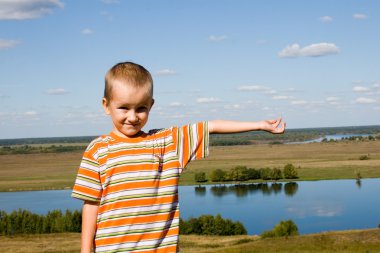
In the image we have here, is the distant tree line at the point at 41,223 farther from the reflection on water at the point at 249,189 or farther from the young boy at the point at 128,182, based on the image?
the young boy at the point at 128,182

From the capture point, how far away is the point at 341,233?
1113 inches

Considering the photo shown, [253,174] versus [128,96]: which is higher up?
[128,96]

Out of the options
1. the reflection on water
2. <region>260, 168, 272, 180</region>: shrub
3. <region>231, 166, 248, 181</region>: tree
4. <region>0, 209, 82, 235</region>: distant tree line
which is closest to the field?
<region>260, 168, 272, 180</region>: shrub

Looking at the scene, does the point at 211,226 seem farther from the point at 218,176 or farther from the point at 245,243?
the point at 218,176

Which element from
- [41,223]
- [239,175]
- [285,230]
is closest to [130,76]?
[285,230]

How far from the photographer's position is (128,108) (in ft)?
7.89

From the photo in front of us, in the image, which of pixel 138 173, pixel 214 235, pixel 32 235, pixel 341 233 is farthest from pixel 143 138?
pixel 32 235

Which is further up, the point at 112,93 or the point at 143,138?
the point at 112,93

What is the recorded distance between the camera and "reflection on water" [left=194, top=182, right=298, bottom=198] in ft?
234

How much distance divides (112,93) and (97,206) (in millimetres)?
533

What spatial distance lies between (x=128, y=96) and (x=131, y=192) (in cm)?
44

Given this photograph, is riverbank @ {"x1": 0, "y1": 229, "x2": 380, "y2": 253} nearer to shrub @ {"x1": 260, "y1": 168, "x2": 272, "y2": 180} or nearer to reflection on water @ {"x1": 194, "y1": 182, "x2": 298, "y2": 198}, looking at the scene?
reflection on water @ {"x1": 194, "y1": 182, "x2": 298, "y2": 198}

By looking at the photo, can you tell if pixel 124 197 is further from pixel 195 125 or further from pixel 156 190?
pixel 195 125

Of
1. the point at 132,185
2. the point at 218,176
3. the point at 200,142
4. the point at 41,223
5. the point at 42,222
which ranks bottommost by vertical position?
the point at 41,223
